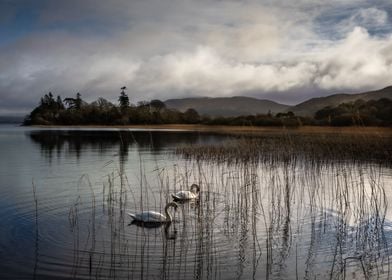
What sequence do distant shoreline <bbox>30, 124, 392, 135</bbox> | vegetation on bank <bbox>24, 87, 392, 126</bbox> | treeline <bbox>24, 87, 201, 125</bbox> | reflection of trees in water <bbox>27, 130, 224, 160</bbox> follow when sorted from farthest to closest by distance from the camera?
treeline <bbox>24, 87, 201, 125</bbox>
vegetation on bank <bbox>24, 87, 392, 126</bbox>
distant shoreline <bbox>30, 124, 392, 135</bbox>
reflection of trees in water <bbox>27, 130, 224, 160</bbox>

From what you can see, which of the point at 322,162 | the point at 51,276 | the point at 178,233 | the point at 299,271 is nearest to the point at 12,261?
the point at 51,276

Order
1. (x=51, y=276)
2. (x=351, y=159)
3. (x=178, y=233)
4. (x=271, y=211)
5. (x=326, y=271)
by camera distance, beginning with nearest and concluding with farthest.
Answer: (x=51, y=276), (x=326, y=271), (x=178, y=233), (x=271, y=211), (x=351, y=159)

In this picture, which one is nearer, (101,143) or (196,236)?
(196,236)

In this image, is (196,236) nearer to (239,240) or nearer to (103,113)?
(239,240)

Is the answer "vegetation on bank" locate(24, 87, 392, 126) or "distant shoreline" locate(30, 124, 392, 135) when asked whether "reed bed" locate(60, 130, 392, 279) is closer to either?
"distant shoreline" locate(30, 124, 392, 135)

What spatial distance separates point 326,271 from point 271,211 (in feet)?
16.3

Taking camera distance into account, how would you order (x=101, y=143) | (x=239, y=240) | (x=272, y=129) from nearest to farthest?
(x=239, y=240)
(x=101, y=143)
(x=272, y=129)

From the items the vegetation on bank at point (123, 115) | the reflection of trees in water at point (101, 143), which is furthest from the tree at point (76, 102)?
the reflection of trees in water at point (101, 143)

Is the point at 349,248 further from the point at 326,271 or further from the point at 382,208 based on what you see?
the point at 382,208

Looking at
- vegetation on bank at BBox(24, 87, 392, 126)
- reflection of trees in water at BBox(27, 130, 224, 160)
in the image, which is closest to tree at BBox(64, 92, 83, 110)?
vegetation on bank at BBox(24, 87, 392, 126)

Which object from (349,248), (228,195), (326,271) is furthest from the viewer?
(228,195)

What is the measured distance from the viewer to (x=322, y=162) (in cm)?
2589

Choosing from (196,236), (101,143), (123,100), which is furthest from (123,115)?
(196,236)

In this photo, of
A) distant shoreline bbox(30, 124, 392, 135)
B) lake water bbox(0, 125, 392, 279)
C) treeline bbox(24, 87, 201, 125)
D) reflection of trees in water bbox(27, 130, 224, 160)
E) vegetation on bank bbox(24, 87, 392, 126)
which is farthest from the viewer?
treeline bbox(24, 87, 201, 125)
